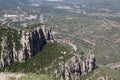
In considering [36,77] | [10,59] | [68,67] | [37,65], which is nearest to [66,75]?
[68,67]

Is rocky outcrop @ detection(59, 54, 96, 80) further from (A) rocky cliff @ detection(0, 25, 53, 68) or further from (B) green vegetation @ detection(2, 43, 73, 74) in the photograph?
(A) rocky cliff @ detection(0, 25, 53, 68)

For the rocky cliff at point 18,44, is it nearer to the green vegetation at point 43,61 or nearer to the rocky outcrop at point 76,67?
the green vegetation at point 43,61

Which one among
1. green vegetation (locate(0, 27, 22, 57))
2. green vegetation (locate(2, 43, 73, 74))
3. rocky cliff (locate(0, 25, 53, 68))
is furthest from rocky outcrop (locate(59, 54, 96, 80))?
green vegetation (locate(0, 27, 22, 57))

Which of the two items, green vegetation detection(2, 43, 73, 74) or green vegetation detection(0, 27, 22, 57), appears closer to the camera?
green vegetation detection(2, 43, 73, 74)

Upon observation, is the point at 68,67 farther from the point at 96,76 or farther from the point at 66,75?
the point at 96,76

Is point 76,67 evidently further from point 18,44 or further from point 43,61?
point 18,44

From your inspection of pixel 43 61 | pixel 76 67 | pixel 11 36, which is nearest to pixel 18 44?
pixel 11 36
